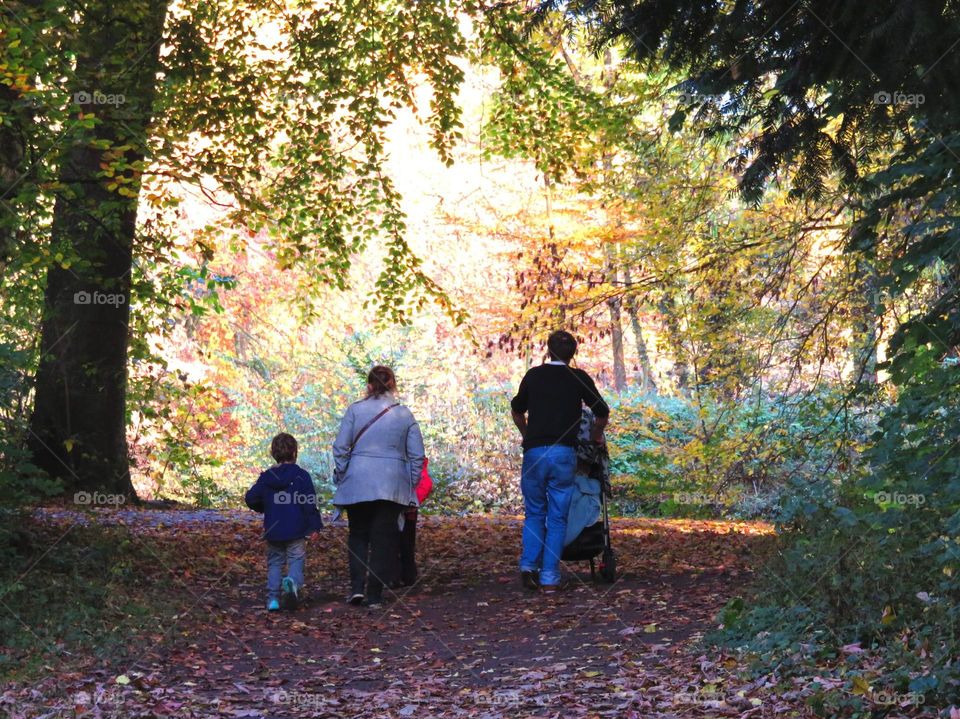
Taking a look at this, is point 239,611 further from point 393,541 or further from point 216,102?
point 216,102

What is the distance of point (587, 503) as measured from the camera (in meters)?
9.35

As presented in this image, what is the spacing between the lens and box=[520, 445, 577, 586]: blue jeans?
9.30 meters

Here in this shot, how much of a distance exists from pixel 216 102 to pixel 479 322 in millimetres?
12268

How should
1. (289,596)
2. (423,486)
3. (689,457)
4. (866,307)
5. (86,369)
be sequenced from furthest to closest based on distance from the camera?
(689,457) < (86,369) < (866,307) < (423,486) < (289,596)

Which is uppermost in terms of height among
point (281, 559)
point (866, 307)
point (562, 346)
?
point (866, 307)

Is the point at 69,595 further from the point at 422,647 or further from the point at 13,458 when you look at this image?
the point at 422,647

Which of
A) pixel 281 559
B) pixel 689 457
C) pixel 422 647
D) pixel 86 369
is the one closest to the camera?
pixel 422 647

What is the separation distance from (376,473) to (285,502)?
2.63 feet

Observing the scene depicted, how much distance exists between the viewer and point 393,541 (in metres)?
9.52

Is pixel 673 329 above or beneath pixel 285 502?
above

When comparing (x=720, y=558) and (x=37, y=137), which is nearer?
(x=37, y=137)

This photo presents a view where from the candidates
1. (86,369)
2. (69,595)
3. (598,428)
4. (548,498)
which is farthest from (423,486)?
(86,369)

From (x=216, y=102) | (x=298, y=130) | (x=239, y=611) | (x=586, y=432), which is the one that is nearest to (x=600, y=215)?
(x=298, y=130)

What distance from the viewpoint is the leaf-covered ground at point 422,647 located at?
588cm
